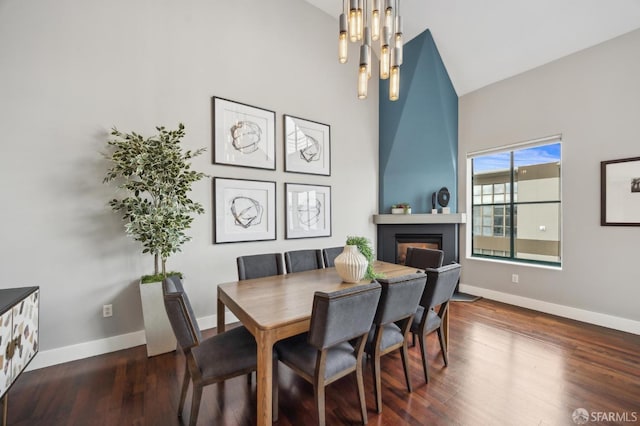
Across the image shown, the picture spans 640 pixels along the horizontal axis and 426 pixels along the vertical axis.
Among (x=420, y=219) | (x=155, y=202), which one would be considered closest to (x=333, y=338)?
(x=155, y=202)

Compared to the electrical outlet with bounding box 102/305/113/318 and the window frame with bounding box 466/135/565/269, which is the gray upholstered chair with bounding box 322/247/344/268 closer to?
the electrical outlet with bounding box 102/305/113/318

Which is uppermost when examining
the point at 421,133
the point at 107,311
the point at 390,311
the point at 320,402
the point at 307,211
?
the point at 421,133

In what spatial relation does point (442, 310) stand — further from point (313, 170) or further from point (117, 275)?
point (117, 275)

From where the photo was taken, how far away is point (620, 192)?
2.96 meters

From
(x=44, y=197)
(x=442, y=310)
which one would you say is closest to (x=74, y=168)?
(x=44, y=197)

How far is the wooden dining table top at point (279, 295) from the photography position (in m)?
1.51

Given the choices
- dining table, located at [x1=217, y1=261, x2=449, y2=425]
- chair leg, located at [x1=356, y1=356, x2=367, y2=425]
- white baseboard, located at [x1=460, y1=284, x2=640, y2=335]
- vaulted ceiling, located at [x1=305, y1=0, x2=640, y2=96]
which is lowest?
white baseboard, located at [x1=460, y1=284, x2=640, y2=335]

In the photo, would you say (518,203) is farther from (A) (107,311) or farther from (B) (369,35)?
(A) (107,311)

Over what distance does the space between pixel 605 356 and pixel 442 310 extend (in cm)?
161

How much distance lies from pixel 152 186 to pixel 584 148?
4.85 m

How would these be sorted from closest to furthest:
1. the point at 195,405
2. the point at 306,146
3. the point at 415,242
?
the point at 195,405 → the point at 306,146 → the point at 415,242

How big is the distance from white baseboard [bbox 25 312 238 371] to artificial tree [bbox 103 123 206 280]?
76cm

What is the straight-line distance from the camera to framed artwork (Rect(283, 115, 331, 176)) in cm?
359

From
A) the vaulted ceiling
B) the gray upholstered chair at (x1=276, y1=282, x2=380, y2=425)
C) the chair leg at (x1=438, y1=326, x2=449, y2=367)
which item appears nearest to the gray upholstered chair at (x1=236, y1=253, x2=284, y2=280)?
the gray upholstered chair at (x1=276, y1=282, x2=380, y2=425)
